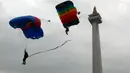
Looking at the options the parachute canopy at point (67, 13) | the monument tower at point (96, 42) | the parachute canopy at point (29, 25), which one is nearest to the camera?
the parachute canopy at point (29, 25)

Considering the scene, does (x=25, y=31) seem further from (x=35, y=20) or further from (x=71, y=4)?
(x=71, y=4)

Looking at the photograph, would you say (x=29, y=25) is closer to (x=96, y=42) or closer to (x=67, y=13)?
(x=67, y=13)

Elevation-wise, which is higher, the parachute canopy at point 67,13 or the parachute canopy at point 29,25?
the parachute canopy at point 67,13

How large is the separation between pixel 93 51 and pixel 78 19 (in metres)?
17.4

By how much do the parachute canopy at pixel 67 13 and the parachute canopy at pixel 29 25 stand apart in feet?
12.4

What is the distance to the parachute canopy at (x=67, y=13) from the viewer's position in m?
45.4

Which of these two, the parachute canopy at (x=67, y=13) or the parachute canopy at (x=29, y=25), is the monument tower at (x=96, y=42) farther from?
the parachute canopy at (x=29, y=25)

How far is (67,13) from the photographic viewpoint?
45.9 metres

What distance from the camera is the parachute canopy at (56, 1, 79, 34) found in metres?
45.4

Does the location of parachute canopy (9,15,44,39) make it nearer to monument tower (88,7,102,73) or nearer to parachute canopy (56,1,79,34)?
parachute canopy (56,1,79,34)

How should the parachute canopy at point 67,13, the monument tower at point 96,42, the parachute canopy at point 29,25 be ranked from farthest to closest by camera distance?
1. the monument tower at point 96,42
2. the parachute canopy at point 67,13
3. the parachute canopy at point 29,25

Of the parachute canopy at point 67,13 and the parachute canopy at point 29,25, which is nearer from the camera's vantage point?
the parachute canopy at point 29,25

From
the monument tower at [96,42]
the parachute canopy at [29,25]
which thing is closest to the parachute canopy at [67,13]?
the parachute canopy at [29,25]

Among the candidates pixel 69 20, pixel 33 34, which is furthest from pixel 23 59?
pixel 69 20
